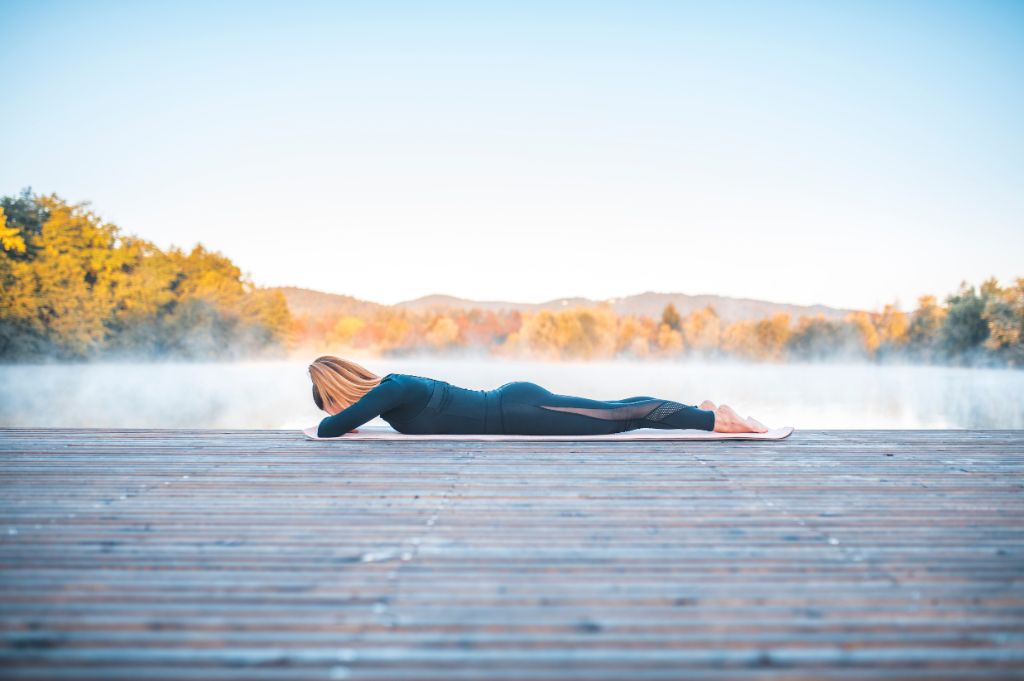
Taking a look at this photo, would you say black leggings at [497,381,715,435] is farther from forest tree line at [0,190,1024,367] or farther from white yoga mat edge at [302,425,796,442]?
forest tree line at [0,190,1024,367]

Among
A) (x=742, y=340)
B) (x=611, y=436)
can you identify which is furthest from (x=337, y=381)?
(x=742, y=340)

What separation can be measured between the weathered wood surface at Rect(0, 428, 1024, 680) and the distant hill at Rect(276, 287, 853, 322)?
33.5 m

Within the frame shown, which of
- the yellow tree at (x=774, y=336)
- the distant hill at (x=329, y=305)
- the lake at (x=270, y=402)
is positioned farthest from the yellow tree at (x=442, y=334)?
the yellow tree at (x=774, y=336)

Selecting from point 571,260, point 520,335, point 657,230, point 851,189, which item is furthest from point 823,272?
point 520,335

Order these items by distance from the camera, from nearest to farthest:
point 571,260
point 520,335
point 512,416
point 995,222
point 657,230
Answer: point 512,416
point 995,222
point 657,230
point 571,260
point 520,335

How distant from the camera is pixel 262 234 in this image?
100 ft

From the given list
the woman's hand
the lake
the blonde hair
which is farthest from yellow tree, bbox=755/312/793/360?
the blonde hair

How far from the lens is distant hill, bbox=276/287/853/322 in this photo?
35719mm

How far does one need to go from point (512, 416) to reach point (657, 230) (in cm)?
2780

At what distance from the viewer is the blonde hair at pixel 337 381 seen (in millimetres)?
3189

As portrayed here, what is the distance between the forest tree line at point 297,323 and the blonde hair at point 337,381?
792 centimetres

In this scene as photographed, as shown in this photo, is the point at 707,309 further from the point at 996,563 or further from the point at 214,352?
the point at 996,563

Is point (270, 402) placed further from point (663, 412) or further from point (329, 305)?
point (329, 305)

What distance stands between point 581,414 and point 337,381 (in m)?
1.28
